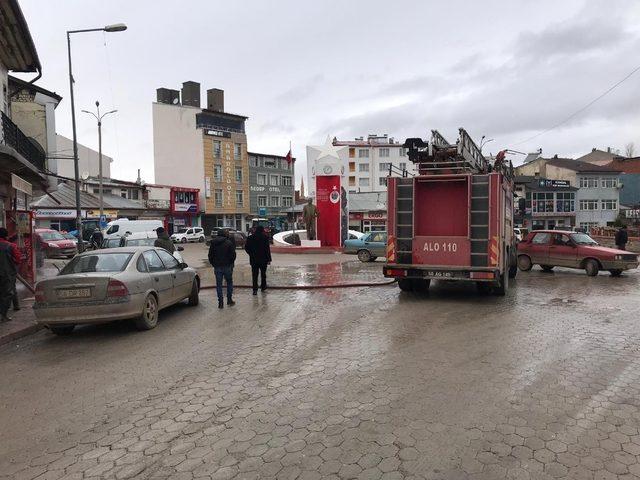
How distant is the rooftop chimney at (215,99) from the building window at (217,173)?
8.62 m

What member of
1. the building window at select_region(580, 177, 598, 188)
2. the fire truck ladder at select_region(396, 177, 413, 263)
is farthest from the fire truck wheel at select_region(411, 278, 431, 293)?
the building window at select_region(580, 177, 598, 188)

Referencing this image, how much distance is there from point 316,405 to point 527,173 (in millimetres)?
75903

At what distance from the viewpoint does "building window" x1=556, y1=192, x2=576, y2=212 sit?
64562 millimetres

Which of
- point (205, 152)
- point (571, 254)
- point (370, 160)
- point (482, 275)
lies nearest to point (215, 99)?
point (205, 152)

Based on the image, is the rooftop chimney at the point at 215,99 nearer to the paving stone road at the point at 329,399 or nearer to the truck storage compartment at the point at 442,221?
the truck storage compartment at the point at 442,221

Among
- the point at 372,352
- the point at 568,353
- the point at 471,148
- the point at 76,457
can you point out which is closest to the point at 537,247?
the point at 471,148

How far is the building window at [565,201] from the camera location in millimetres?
64562

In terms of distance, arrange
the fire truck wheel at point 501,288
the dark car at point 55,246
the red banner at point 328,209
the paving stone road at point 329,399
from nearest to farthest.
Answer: the paving stone road at point 329,399 < the fire truck wheel at point 501,288 < the dark car at point 55,246 < the red banner at point 328,209

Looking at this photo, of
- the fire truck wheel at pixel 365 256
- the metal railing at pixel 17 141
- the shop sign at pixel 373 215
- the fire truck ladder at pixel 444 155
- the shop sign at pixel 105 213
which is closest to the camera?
the fire truck ladder at pixel 444 155

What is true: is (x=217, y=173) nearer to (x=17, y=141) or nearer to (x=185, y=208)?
(x=185, y=208)

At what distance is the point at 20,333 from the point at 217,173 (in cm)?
5544

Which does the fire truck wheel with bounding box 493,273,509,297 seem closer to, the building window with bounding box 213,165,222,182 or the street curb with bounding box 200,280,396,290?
the street curb with bounding box 200,280,396,290

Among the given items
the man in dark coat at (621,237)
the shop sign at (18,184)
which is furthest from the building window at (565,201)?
the shop sign at (18,184)

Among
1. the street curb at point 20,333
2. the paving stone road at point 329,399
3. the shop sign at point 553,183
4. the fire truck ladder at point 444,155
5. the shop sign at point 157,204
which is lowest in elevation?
the street curb at point 20,333
